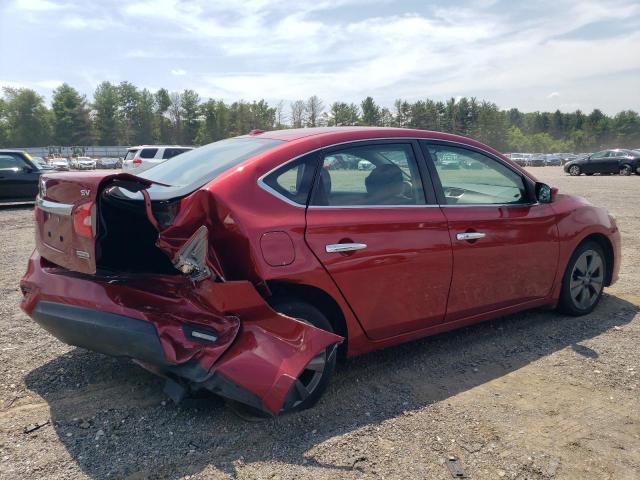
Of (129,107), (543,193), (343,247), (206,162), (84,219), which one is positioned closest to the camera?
(84,219)

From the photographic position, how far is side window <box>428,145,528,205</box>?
3830mm

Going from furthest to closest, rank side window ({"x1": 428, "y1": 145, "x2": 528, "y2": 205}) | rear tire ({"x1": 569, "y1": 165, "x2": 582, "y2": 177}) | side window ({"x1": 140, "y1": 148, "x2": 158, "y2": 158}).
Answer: rear tire ({"x1": 569, "y1": 165, "x2": 582, "y2": 177}) → side window ({"x1": 140, "y1": 148, "x2": 158, "y2": 158}) → side window ({"x1": 428, "y1": 145, "x2": 528, "y2": 205})

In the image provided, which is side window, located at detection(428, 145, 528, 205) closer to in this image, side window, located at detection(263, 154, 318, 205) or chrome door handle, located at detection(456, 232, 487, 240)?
chrome door handle, located at detection(456, 232, 487, 240)

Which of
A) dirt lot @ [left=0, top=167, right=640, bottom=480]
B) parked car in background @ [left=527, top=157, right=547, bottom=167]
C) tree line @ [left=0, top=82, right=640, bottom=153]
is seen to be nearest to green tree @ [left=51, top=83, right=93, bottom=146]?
tree line @ [left=0, top=82, right=640, bottom=153]

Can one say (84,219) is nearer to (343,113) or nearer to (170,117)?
(343,113)

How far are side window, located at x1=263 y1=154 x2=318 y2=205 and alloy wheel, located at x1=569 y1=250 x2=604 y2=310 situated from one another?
9.14 ft

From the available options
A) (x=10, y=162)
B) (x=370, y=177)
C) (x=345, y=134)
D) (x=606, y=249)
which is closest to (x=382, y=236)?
(x=370, y=177)

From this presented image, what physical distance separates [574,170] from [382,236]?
3248 centimetres

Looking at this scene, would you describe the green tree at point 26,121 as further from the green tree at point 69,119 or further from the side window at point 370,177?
the side window at point 370,177

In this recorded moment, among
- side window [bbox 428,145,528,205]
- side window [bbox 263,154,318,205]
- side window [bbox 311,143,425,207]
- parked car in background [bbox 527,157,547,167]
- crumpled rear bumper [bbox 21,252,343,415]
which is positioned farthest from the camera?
parked car in background [bbox 527,157,547,167]

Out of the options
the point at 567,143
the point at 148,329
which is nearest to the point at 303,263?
the point at 148,329

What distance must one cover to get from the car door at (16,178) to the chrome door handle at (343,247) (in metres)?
13.0

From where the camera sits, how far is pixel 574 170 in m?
31.7

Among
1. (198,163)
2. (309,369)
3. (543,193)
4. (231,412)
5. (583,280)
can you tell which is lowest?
(231,412)
